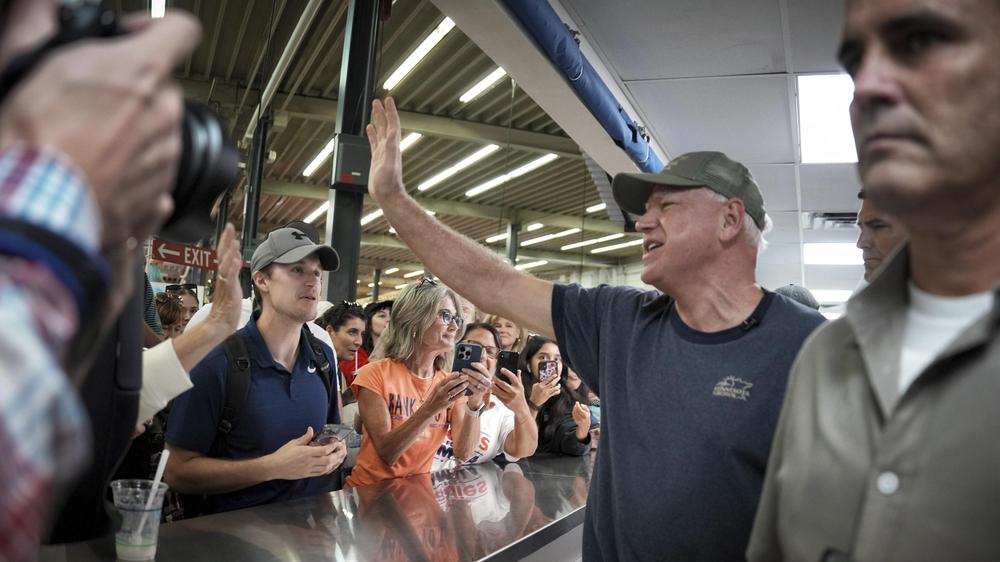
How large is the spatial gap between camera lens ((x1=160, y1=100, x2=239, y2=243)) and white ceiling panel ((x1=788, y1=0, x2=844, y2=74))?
3635 mm

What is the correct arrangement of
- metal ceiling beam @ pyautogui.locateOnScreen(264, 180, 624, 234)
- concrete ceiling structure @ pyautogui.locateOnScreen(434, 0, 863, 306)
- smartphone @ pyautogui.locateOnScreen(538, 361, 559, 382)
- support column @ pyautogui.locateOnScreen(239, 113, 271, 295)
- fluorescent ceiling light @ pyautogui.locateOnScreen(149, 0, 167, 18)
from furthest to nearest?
metal ceiling beam @ pyautogui.locateOnScreen(264, 180, 624, 234) < support column @ pyautogui.locateOnScreen(239, 113, 271, 295) < fluorescent ceiling light @ pyautogui.locateOnScreen(149, 0, 167, 18) < concrete ceiling structure @ pyautogui.locateOnScreen(434, 0, 863, 306) < smartphone @ pyautogui.locateOnScreen(538, 361, 559, 382)

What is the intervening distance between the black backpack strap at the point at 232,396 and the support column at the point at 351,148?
272cm

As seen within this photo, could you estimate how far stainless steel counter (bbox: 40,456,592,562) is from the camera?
5.40ft

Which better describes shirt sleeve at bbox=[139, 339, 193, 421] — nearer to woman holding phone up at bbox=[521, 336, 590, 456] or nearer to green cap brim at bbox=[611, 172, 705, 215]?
green cap brim at bbox=[611, 172, 705, 215]

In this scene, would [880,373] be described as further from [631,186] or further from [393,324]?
[393,324]

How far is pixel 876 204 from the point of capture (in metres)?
0.77

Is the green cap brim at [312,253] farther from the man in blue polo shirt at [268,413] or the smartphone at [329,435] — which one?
the smartphone at [329,435]

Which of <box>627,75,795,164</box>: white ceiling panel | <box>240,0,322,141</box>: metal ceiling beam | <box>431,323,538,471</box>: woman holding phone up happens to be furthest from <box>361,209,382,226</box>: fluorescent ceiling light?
<box>431,323,538,471</box>: woman holding phone up

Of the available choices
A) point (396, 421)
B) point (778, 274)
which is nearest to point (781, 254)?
point (778, 274)

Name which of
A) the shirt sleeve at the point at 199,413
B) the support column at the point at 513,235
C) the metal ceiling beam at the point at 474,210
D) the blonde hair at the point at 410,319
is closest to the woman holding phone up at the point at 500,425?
the blonde hair at the point at 410,319

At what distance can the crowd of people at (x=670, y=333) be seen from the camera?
0.43 meters

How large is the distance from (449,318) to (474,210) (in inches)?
491

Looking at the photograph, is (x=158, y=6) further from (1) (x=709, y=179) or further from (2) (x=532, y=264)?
(2) (x=532, y=264)

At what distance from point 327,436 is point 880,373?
1716mm
